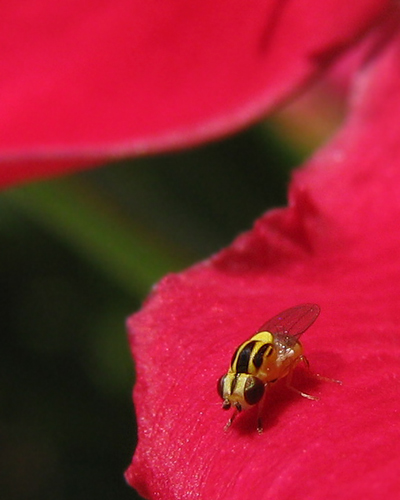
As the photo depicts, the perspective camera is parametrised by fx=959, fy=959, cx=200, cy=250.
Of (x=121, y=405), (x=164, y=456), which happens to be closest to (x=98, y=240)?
(x=121, y=405)

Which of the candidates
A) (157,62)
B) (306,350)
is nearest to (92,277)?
(157,62)

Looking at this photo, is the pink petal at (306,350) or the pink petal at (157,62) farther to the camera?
the pink petal at (157,62)

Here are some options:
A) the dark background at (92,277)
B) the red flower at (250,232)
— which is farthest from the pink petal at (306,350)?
the dark background at (92,277)

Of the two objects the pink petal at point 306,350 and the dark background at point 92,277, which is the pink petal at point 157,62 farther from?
the dark background at point 92,277

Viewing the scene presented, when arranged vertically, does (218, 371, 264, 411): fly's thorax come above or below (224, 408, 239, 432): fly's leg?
above

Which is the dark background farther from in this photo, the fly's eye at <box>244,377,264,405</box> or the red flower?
the fly's eye at <box>244,377,264,405</box>

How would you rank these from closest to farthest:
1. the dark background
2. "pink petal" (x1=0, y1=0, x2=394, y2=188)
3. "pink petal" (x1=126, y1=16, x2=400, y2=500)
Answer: "pink petal" (x1=126, y1=16, x2=400, y2=500) < "pink petal" (x1=0, y1=0, x2=394, y2=188) < the dark background

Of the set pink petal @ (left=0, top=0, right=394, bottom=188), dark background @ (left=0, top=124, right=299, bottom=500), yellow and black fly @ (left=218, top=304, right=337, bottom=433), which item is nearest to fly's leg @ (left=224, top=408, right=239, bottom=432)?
yellow and black fly @ (left=218, top=304, right=337, bottom=433)
